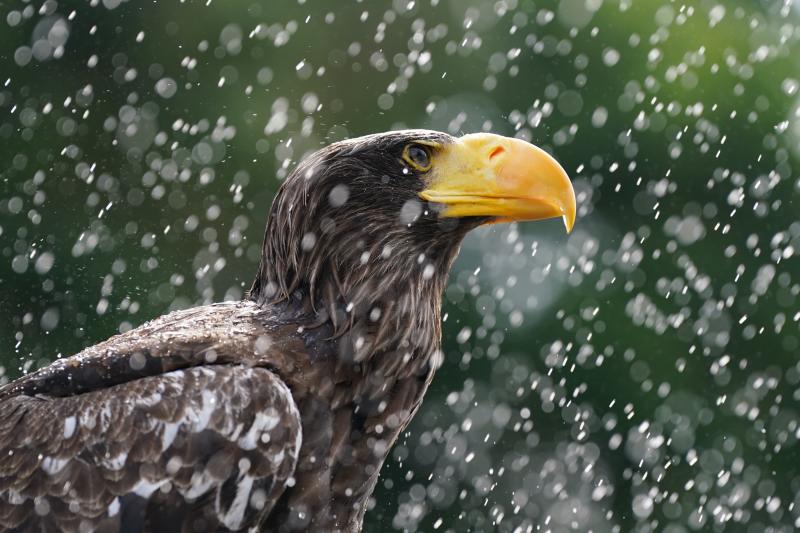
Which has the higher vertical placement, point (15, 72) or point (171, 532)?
point (171, 532)

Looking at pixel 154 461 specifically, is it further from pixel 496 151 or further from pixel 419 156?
pixel 496 151

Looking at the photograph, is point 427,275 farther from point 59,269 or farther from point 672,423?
point 672,423

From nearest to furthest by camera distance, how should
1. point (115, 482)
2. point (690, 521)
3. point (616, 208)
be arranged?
point (115, 482) < point (690, 521) < point (616, 208)

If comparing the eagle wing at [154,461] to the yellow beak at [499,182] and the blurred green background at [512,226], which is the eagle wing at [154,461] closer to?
the yellow beak at [499,182]

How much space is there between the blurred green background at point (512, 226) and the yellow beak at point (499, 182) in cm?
689

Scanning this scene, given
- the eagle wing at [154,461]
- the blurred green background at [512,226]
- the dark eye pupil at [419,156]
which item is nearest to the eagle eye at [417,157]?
the dark eye pupil at [419,156]

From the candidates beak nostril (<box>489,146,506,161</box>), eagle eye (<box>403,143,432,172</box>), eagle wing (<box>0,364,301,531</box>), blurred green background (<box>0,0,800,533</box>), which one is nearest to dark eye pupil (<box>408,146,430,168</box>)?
eagle eye (<box>403,143,432,172</box>)

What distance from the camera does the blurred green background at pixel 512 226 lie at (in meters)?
11.7

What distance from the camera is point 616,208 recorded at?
1310 centimetres

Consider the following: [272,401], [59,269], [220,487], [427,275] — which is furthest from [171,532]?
[59,269]

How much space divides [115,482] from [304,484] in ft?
1.97

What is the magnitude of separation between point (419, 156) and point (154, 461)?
1.46 metres

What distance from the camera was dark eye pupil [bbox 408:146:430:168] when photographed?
433cm

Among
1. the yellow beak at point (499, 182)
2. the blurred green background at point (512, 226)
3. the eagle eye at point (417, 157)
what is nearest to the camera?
the yellow beak at point (499, 182)
